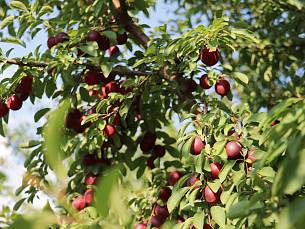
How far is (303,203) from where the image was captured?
63cm

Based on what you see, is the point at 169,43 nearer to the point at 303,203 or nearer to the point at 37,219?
the point at 303,203

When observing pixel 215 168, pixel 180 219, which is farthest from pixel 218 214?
pixel 180 219

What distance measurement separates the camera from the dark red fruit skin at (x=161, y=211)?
6.93ft

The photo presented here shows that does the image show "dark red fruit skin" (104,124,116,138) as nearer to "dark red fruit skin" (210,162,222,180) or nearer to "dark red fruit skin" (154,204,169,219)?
"dark red fruit skin" (154,204,169,219)

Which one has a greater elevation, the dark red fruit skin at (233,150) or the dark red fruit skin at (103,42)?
the dark red fruit skin at (103,42)

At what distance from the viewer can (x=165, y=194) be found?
2.27 metres

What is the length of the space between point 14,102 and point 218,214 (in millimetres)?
1048

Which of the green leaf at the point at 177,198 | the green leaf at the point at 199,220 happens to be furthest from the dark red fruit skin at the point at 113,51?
the green leaf at the point at 199,220

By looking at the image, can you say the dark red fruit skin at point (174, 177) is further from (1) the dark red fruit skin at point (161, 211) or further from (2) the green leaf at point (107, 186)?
(2) the green leaf at point (107, 186)

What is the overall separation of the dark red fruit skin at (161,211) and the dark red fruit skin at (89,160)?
423 millimetres

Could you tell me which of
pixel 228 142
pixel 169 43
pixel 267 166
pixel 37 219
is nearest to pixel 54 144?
pixel 37 219

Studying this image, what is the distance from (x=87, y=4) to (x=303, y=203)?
2.20 meters

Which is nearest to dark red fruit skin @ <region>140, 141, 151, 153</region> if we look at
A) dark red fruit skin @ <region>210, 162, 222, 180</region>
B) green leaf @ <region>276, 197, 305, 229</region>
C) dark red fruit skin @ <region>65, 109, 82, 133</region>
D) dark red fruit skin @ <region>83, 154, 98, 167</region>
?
dark red fruit skin @ <region>83, 154, 98, 167</region>

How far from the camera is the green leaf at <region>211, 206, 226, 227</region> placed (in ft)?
5.06
